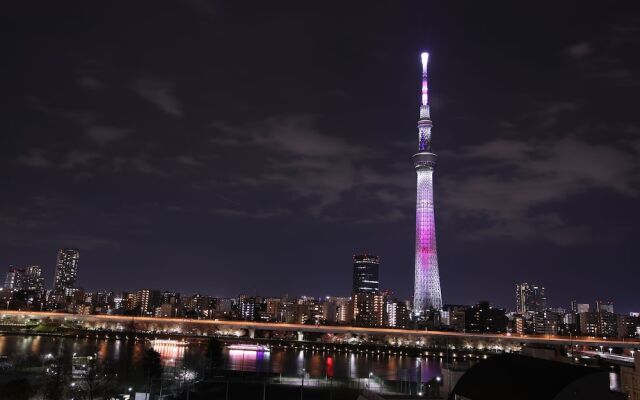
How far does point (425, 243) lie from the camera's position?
7938 centimetres

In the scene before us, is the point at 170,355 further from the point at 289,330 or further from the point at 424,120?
the point at 424,120

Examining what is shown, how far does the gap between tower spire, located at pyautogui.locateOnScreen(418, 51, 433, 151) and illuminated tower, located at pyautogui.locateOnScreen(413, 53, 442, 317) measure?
41.2 inches

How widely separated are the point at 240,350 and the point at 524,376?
49941 mm

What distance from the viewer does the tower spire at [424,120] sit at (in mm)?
84875

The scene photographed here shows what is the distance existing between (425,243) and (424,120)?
19.8 meters

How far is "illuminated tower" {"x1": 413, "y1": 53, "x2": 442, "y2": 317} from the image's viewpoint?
7953 cm

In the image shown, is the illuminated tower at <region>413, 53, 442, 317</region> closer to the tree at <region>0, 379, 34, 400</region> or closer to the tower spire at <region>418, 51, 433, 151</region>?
the tower spire at <region>418, 51, 433, 151</region>

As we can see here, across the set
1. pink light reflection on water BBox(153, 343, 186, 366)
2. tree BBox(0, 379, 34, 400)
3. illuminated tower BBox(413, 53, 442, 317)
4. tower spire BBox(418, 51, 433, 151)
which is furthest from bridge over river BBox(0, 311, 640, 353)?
tree BBox(0, 379, 34, 400)

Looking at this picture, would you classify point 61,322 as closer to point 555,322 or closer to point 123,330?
point 123,330

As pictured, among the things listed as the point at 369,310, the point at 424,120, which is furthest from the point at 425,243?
the point at 369,310

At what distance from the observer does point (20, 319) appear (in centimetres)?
8506

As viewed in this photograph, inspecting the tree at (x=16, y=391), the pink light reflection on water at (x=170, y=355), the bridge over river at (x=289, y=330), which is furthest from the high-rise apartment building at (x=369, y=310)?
the tree at (x=16, y=391)

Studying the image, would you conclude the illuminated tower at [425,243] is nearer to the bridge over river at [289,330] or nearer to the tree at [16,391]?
the bridge over river at [289,330]

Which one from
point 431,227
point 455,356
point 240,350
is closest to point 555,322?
point 431,227
